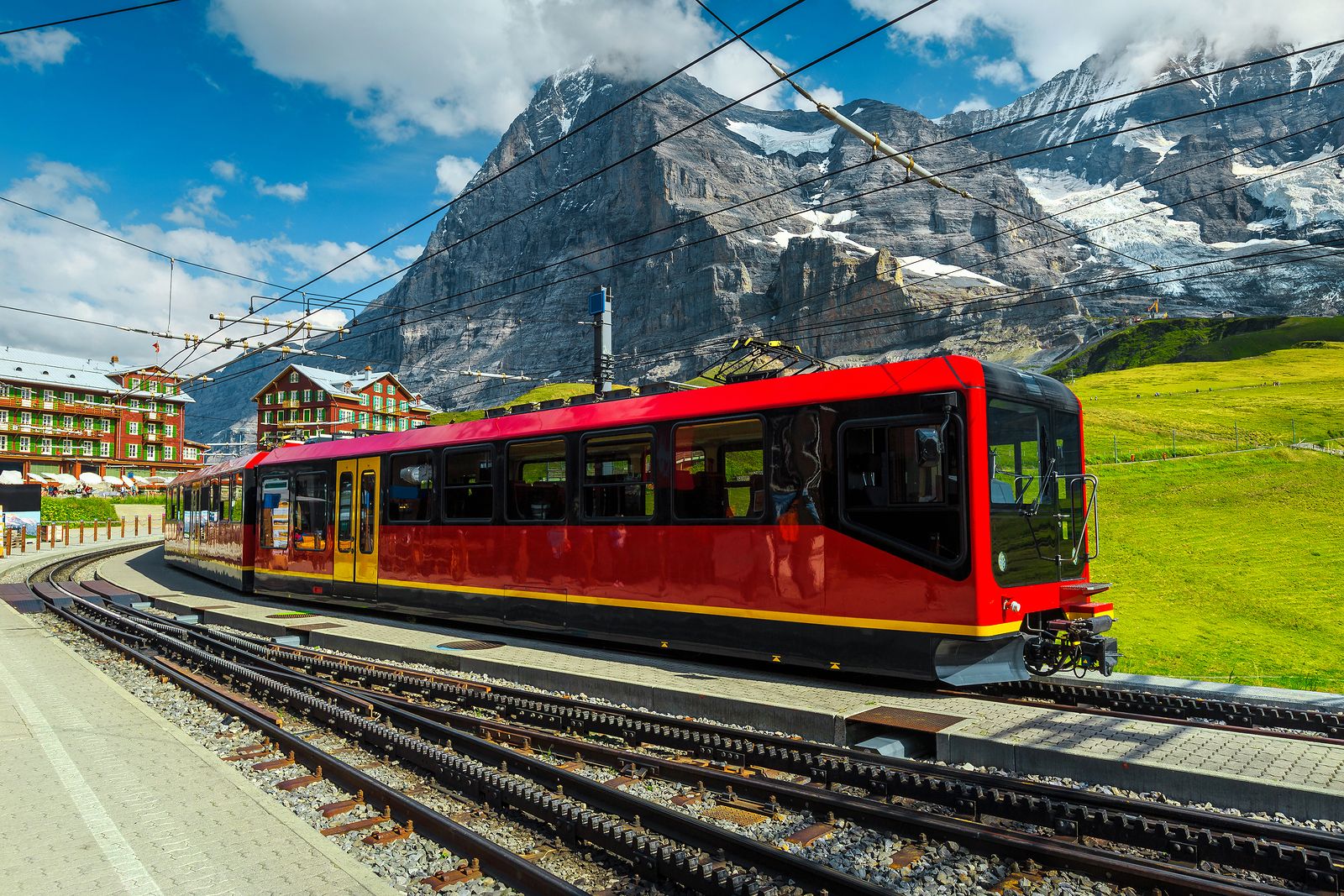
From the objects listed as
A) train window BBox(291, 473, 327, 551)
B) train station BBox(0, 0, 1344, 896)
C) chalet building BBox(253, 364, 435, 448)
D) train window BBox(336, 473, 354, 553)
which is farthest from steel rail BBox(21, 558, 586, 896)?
chalet building BBox(253, 364, 435, 448)

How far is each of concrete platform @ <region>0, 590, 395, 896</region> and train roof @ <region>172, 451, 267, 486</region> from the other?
12792mm

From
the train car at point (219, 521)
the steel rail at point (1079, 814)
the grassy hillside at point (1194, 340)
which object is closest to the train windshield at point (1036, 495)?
the steel rail at point (1079, 814)

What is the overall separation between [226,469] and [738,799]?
20.4m

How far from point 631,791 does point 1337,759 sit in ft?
16.5

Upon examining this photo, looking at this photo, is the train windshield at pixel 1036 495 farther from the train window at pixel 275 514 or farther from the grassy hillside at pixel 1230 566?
the train window at pixel 275 514

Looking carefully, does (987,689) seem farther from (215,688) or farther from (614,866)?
(215,688)

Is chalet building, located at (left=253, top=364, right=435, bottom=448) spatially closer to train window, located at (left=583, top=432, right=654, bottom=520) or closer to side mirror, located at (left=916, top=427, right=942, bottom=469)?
train window, located at (left=583, top=432, right=654, bottom=520)

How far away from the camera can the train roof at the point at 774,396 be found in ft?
28.5

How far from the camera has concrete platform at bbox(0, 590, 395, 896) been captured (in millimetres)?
4516

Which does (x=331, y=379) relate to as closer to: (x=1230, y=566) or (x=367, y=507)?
(x=367, y=507)

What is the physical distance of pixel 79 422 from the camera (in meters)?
92.1

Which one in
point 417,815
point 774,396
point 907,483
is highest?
point 774,396

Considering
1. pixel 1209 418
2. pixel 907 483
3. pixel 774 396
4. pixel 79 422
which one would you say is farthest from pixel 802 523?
pixel 79 422

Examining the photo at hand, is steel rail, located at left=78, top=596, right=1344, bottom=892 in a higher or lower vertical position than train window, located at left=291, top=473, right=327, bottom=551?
lower
